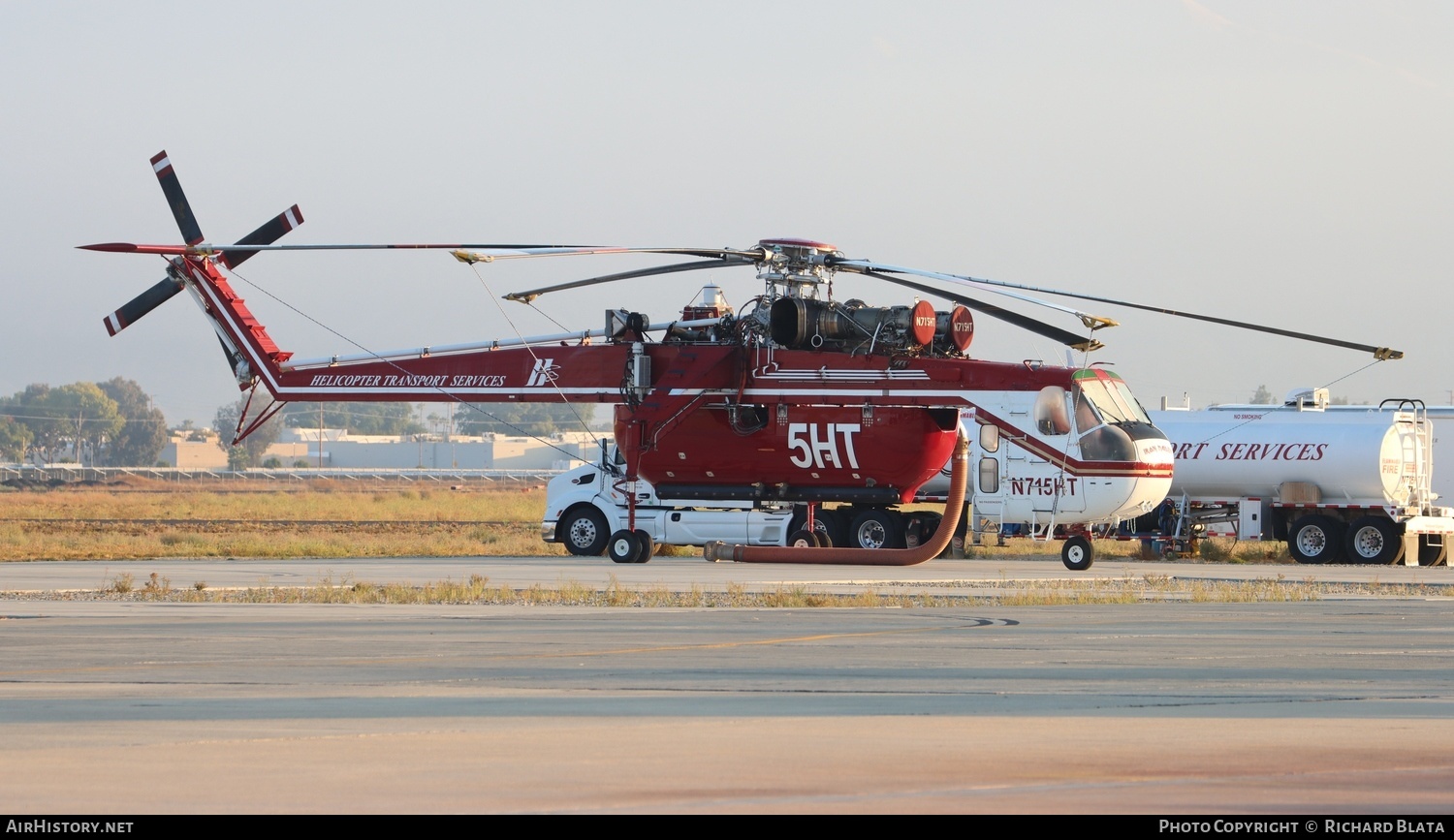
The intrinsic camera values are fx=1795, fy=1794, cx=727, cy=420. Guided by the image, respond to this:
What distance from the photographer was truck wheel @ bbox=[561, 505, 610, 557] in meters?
33.0

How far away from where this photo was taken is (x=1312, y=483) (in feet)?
112

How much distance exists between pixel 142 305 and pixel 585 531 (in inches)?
350

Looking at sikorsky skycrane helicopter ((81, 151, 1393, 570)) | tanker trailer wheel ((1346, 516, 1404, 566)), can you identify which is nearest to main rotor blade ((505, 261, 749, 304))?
sikorsky skycrane helicopter ((81, 151, 1393, 570))

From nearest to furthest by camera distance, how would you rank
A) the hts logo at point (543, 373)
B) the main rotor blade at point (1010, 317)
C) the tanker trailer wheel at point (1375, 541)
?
1. the main rotor blade at point (1010, 317)
2. the hts logo at point (543, 373)
3. the tanker trailer wheel at point (1375, 541)

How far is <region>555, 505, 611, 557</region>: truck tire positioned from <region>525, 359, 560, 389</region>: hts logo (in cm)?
371

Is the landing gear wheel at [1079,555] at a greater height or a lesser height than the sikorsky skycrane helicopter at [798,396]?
lesser

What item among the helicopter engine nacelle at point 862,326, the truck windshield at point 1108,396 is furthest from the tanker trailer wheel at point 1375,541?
the helicopter engine nacelle at point 862,326

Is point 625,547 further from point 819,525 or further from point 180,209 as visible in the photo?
point 180,209

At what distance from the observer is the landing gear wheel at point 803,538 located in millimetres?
30328

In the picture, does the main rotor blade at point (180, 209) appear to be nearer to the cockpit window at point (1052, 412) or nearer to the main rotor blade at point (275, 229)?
the main rotor blade at point (275, 229)

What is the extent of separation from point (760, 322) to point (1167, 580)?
25.9 ft

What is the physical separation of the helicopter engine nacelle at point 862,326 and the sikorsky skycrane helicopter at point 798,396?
31 mm

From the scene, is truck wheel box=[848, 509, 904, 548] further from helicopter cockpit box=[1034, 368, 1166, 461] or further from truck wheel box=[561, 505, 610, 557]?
truck wheel box=[561, 505, 610, 557]

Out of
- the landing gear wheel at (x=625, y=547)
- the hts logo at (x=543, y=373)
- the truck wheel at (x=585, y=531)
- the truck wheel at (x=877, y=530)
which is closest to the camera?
the hts logo at (x=543, y=373)
